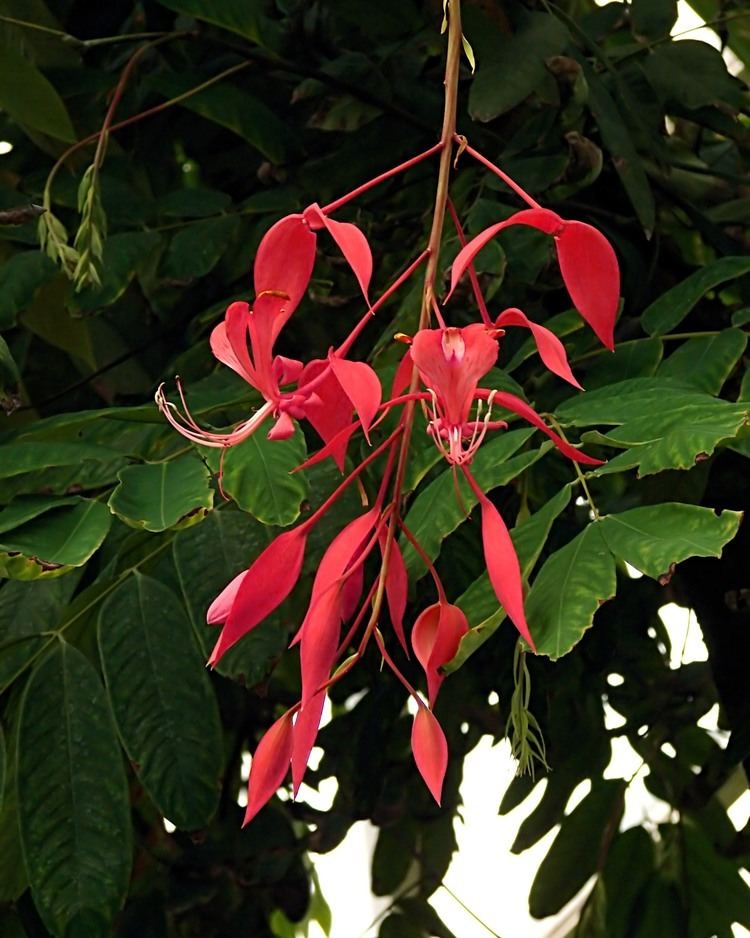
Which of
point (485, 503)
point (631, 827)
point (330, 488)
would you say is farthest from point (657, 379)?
point (631, 827)

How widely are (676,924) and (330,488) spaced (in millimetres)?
409

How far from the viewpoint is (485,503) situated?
35 centimetres

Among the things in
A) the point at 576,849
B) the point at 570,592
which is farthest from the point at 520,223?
the point at 576,849

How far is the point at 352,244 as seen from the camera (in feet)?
1.20

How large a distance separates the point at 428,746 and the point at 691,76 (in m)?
0.57

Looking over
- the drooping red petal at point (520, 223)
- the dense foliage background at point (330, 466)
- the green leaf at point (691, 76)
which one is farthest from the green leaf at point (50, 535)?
the green leaf at point (691, 76)

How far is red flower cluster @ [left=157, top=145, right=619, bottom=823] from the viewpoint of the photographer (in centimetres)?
34

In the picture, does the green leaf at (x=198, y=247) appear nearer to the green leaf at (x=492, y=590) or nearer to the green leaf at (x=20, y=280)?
the green leaf at (x=20, y=280)

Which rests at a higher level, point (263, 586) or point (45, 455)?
point (263, 586)

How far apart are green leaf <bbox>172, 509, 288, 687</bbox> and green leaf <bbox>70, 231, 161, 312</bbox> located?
0.75 ft

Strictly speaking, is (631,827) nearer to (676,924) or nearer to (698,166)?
(676,924)

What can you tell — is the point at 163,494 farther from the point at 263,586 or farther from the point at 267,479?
the point at 263,586

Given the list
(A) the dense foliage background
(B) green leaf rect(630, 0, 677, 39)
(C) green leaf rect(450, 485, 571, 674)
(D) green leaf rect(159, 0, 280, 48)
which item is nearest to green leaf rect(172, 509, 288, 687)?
(A) the dense foliage background

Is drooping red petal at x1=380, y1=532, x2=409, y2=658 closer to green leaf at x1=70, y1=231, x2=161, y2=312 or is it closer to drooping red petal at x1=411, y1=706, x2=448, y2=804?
drooping red petal at x1=411, y1=706, x2=448, y2=804
